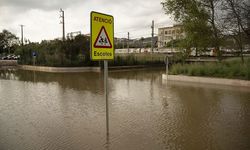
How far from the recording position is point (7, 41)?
247 ft

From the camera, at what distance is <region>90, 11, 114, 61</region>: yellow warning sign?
14.5 ft

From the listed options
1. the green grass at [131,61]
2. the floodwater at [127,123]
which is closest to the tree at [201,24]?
the floodwater at [127,123]

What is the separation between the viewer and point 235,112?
8.27 meters

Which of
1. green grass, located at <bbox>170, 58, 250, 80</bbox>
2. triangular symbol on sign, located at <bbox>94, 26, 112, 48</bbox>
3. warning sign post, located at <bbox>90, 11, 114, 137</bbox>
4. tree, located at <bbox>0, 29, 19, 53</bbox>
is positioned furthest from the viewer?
tree, located at <bbox>0, 29, 19, 53</bbox>

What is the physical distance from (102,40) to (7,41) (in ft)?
265

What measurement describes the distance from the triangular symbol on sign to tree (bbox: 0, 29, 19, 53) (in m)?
76.3

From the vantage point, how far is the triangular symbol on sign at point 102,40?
4518 mm

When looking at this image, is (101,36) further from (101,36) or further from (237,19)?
(237,19)

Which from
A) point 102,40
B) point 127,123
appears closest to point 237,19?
point 127,123

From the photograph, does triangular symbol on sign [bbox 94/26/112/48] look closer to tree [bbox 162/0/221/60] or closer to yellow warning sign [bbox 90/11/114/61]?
yellow warning sign [bbox 90/11/114/61]

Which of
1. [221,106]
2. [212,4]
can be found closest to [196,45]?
[212,4]

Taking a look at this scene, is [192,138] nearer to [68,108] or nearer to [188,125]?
[188,125]

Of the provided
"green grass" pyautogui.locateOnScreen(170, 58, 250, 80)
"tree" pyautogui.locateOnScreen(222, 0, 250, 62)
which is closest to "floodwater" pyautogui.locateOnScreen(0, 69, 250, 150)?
"green grass" pyautogui.locateOnScreen(170, 58, 250, 80)

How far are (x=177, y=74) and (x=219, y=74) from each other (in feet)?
10.8
